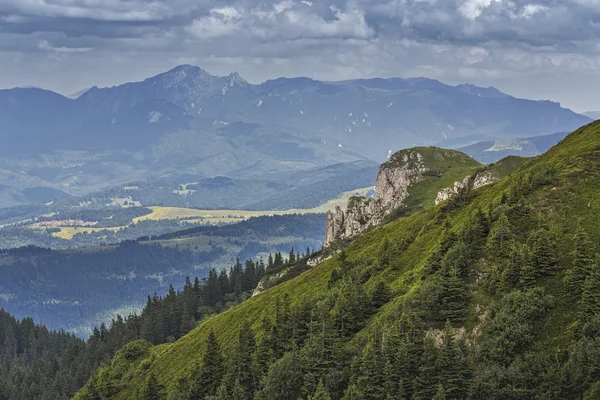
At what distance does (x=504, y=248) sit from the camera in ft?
247

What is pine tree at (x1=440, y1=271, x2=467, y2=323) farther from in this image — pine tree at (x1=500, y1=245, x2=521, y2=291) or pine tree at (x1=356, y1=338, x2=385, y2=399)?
pine tree at (x1=356, y1=338, x2=385, y2=399)

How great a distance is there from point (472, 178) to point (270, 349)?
92522 mm

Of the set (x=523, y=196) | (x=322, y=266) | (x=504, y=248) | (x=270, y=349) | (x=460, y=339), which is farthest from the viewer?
(x=322, y=266)

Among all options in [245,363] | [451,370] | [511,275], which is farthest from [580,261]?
[245,363]

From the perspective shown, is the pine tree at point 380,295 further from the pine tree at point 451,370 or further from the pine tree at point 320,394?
the pine tree at point 451,370

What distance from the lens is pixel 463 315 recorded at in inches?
2741

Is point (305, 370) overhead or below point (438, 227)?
below

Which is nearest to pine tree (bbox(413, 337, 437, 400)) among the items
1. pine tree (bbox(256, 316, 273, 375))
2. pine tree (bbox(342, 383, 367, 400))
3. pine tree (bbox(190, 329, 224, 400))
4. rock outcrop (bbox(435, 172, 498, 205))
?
pine tree (bbox(342, 383, 367, 400))

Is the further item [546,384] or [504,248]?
[504,248]

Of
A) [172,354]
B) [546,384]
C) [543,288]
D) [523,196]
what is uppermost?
[523,196]

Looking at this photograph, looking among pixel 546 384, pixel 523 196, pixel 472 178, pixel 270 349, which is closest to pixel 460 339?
pixel 546 384

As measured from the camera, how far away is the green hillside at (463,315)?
199 ft

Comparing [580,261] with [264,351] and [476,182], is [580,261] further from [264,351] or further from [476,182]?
[476,182]

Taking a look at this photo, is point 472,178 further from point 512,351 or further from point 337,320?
point 512,351
